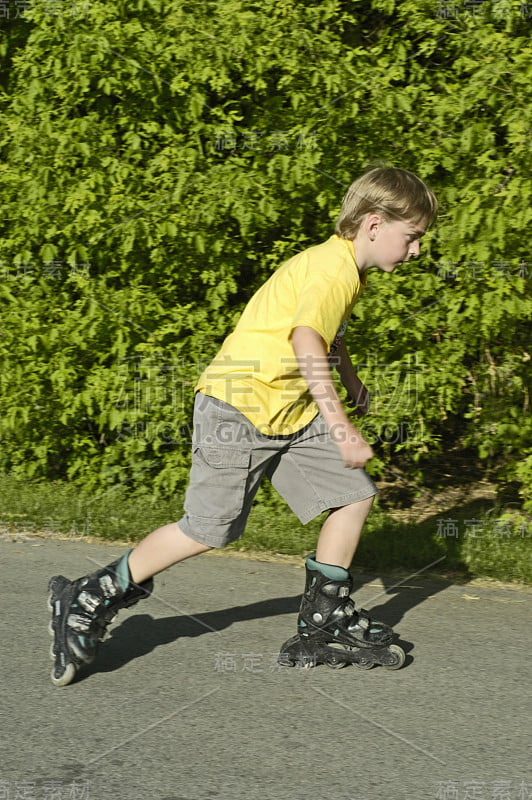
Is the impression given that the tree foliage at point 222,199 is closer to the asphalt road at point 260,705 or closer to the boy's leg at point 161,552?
the asphalt road at point 260,705

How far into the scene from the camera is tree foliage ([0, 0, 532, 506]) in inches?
205

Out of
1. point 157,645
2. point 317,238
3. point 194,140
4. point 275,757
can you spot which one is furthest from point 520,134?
point 275,757

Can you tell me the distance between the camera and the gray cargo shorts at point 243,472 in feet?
11.4

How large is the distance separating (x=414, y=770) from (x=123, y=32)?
409cm

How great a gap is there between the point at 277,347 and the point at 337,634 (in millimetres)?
1034

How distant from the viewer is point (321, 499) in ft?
11.8

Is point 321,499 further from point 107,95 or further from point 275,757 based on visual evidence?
point 107,95

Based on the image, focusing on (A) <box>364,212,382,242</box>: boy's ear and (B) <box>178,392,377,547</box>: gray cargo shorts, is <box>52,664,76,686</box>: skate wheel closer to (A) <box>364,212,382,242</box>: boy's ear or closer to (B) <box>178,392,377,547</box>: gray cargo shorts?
(B) <box>178,392,377,547</box>: gray cargo shorts

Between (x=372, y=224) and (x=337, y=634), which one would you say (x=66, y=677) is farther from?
(x=372, y=224)

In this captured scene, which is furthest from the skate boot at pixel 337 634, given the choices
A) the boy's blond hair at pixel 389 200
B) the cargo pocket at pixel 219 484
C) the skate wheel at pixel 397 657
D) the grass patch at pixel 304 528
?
the boy's blond hair at pixel 389 200

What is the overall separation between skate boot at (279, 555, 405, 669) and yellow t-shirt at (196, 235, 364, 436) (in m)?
0.57

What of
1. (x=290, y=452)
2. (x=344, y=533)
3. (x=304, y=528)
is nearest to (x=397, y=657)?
(x=344, y=533)

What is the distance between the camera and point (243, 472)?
11.5 ft

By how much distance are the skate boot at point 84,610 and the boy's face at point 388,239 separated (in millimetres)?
1360
